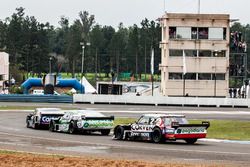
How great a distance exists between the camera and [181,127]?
2731cm

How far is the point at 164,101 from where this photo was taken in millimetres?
68750

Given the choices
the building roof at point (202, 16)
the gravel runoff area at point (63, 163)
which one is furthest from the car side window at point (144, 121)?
the building roof at point (202, 16)

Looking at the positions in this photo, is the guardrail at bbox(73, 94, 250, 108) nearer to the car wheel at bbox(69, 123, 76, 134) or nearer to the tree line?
the car wheel at bbox(69, 123, 76, 134)

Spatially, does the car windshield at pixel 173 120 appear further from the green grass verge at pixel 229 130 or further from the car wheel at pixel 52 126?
the car wheel at pixel 52 126

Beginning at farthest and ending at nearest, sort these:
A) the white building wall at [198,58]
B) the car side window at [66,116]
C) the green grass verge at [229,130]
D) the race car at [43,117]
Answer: the white building wall at [198,58], the race car at [43,117], the car side window at [66,116], the green grass verge at [229,130]

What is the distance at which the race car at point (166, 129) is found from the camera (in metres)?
27.3

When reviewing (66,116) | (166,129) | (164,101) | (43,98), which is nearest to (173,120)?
(166,129)

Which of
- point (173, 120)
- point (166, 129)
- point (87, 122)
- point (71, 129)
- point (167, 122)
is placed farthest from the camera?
point (71, 129)

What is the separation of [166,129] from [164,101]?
41.5m

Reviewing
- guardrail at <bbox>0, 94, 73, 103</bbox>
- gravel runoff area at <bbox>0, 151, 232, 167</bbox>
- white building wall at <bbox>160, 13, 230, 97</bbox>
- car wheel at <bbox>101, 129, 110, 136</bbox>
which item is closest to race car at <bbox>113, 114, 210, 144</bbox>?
car wheel at <bbox>101, 129, 110, 136</bbox>

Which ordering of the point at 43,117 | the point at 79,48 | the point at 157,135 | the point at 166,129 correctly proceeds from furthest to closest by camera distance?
the point at 79,48
the point at 43,117
the point at 157,135
the point at 166,129

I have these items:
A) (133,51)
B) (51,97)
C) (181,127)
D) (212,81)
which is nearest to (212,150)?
(181,127)

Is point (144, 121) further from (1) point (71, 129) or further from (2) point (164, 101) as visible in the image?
(2) point (164, 101)

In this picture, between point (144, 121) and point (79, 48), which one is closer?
point (144, 121)
